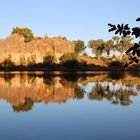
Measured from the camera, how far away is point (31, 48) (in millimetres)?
86062

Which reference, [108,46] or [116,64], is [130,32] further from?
[108,46]

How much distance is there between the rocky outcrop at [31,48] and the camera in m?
79.8

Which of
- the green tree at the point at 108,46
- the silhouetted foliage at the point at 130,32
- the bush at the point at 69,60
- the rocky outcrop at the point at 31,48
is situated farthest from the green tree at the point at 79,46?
the silhouetted foliage at the point at 130,32

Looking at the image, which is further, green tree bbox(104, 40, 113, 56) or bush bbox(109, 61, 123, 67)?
green tree bbox(104, 40, 113, 56)

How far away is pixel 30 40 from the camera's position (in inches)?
3455

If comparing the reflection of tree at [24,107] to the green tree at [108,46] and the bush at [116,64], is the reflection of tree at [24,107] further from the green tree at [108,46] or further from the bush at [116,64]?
the green tree at [108,46]

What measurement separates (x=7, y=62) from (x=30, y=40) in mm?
15392

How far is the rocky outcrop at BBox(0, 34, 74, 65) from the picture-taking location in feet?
262

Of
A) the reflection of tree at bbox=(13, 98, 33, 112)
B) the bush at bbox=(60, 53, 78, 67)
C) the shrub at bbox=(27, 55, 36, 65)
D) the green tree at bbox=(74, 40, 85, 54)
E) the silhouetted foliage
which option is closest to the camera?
the silhouetted foliage

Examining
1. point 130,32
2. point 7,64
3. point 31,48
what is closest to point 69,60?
point 7,64

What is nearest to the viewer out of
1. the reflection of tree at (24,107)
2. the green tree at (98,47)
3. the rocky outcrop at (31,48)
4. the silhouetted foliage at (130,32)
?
the silhouetted foliage at (130,32)

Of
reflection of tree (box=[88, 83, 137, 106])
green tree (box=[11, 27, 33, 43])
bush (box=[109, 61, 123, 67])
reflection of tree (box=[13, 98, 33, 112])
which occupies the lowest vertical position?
reflection of tree (box=[13, 98, 33, 112])

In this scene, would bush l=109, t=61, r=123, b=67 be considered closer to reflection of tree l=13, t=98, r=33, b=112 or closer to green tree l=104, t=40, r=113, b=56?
green tree l=104, t=40, r=113, b=56

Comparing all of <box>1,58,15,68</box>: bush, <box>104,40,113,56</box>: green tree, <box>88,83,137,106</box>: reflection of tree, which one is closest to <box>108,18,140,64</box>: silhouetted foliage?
<box>88,83,137,106</box>: reflection of tree
